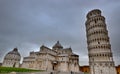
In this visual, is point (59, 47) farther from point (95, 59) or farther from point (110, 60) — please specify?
point (110, 60)

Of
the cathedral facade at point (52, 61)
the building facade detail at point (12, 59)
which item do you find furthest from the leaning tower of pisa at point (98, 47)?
the building facade detail at point (12, 59)

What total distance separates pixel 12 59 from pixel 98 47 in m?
45.3

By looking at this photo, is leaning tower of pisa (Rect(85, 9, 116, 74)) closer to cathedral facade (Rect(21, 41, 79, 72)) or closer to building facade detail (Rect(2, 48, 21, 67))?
cathedral facade (Rect(21, 41, 79, 72))

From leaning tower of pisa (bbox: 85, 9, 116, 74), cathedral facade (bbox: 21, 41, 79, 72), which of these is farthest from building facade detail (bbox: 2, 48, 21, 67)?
leaning tower of pisa (bbox: 85, 9, 116, 74)

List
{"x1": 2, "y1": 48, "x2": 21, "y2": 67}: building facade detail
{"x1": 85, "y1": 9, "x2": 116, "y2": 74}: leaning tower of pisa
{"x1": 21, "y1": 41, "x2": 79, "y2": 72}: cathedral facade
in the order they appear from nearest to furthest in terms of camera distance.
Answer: {"x1": 85, "y1": 9, "x2": 116, "y2": 74}: leaning tower of pisa → {"x1": 21, "y1": 41, "x2": 79, "y2": 72}: cathedral facade → {"x1": 2, "y1": 48, "x2": 21, "y2": 67}: building facade detail

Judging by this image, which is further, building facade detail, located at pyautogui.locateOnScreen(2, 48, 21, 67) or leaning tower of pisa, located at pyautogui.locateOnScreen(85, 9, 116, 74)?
building facade detail, located at pyautogui.locateOnScreen(2, 48, 21, 67)

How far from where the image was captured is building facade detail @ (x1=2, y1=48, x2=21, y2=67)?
64000 millimetres

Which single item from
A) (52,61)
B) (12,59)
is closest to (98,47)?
(52,61)

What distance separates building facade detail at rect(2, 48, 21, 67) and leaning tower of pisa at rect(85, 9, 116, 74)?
133ft

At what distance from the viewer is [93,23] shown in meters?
51.3

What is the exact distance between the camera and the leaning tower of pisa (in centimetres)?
4494

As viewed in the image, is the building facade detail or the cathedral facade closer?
the cathedral facade

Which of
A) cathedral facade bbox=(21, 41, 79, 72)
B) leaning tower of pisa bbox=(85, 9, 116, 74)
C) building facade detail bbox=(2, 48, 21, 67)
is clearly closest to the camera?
leaning tower of pisa bbox=(85, 9, 116, 74)

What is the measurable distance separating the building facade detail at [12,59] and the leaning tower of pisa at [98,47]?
40450 millimetres
